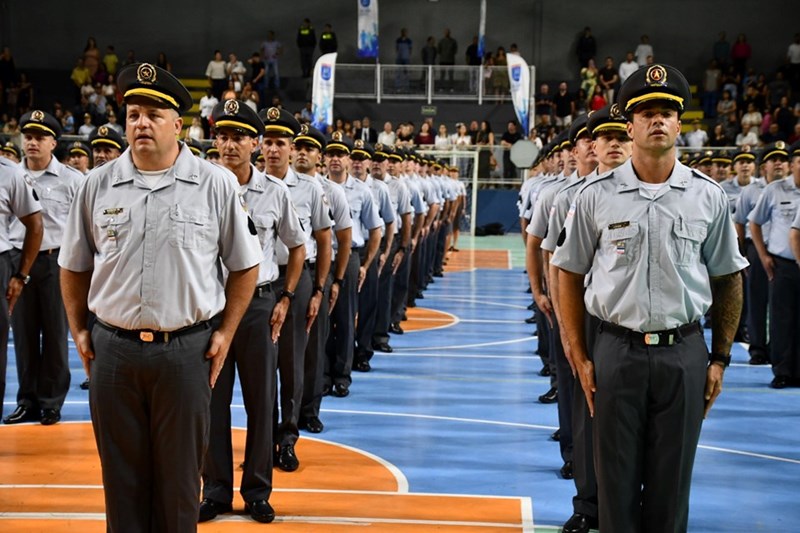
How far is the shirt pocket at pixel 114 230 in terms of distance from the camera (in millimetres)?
4352

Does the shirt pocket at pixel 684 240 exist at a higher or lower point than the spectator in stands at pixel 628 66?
lower

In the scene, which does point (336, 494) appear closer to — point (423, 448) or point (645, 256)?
point (423, 448)

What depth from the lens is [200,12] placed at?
119 feet

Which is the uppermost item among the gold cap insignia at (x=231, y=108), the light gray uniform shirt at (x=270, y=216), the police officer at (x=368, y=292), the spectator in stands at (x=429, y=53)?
the spectator in stands at (x=429, y=53)

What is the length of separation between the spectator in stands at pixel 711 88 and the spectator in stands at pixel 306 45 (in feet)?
42.4

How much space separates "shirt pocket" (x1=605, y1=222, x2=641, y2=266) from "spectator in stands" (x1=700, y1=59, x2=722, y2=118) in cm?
2984

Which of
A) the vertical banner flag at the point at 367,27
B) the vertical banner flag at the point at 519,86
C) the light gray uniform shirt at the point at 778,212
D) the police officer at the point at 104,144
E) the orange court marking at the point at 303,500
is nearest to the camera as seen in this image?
the orange court marking at the point at 303,500

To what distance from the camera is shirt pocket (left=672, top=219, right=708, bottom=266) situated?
14.5 feet

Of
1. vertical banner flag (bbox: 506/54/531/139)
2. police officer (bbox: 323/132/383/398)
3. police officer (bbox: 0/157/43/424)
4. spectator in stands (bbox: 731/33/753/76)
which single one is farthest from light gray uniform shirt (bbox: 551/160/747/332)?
spectator in stands (bbox: 731/33/753/76)

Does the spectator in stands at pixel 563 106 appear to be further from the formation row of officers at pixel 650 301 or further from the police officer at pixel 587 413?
the formation row of officers at pixel 650 301

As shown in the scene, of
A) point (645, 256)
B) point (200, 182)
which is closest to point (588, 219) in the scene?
point (645, 256)

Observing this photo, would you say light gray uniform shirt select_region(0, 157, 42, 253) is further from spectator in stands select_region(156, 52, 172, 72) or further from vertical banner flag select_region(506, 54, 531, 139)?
spectator in stands select_region(156, 52, 172, 72)

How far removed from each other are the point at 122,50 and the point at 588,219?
34259 mm

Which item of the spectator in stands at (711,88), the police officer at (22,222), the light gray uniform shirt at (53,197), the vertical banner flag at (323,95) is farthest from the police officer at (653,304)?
the spectator in stands at (711,88)
